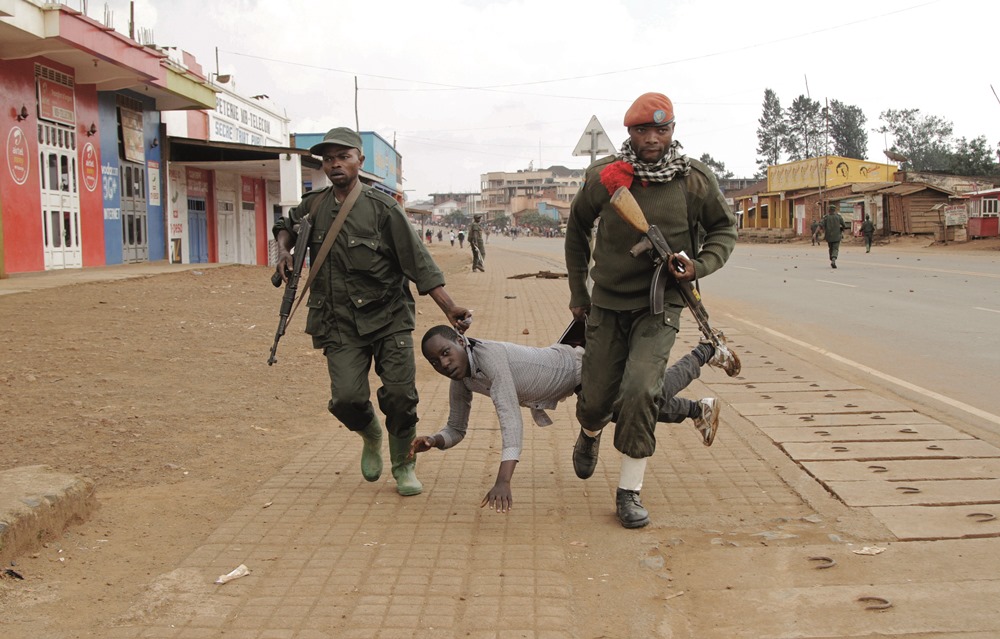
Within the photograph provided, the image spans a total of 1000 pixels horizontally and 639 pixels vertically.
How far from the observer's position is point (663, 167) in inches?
161

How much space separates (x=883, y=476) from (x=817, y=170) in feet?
171

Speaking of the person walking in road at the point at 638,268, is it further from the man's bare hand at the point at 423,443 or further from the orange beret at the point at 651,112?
the man's bare hand at the point at 423,443

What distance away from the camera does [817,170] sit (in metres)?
53.3

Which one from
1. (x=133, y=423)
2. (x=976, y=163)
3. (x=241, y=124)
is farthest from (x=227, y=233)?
(x=976, y=163)

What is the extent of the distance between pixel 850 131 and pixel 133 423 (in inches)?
3799

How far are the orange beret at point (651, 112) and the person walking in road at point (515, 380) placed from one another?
3.85ft

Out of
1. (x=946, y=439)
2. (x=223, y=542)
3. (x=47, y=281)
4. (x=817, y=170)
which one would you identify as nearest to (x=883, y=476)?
(x=946, y=439)

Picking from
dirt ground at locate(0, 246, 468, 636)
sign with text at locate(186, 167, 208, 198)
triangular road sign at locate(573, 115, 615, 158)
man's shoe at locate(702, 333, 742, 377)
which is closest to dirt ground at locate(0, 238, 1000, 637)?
dirt ground at locate(0, 246, 468, 636)

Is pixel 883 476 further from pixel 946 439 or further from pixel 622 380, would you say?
pixel 622 380

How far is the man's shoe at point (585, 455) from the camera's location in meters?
4.52

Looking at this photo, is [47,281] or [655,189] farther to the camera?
[47,281]

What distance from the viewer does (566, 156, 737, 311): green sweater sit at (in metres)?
4.12

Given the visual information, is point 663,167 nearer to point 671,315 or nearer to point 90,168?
point 671,315

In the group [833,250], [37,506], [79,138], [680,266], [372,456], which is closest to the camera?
[37,506]
